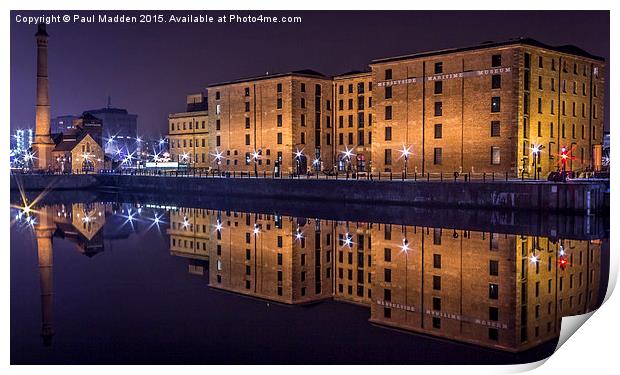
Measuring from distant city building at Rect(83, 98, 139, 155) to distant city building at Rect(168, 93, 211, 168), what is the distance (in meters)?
25.2

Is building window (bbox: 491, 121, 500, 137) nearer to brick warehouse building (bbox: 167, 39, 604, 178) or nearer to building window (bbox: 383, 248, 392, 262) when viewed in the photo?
brick warehouse building (bbox: 167, 39, 604, 178)

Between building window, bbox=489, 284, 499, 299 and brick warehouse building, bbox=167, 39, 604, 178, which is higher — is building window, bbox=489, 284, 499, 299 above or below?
below

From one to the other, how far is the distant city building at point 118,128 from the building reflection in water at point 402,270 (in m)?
58.1

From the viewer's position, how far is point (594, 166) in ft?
94.8

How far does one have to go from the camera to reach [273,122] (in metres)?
38.0

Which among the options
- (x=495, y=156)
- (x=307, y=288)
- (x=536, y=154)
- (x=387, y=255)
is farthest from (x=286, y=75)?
(x=307, y=288)

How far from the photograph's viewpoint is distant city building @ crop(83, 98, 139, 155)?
78562 millimetres

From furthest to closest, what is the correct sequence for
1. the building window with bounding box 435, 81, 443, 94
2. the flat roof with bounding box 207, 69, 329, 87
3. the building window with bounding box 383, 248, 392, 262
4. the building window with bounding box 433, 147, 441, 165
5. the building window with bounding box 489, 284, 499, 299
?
the flat roof with bounding box 207, 69, 329, 87 < the building window with bounding box 433, 147, 441, 165 < the building window with bounding box 435, 81, 443, 94 < the building window with bounding box 383, 248, 392, 262 < the building window with bounding box 489, 284, 499, 299

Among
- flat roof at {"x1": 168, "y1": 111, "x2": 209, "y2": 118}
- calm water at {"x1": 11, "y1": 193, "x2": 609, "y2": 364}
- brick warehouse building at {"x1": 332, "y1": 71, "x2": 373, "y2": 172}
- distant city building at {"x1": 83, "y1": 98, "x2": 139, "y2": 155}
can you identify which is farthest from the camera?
distant city building at {"x1": 83, "y1": 98, "x2": 139, "y2": 155}

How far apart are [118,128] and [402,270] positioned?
7315 centimetres

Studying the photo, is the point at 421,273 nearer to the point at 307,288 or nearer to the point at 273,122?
the point at 307,288

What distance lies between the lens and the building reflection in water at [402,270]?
9766 mm

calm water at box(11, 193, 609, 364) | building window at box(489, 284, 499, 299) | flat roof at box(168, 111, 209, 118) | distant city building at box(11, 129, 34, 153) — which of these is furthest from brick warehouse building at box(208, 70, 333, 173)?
building window at box(489, 284, 499, 299)
